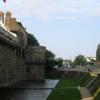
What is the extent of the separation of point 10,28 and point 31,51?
33.5ft

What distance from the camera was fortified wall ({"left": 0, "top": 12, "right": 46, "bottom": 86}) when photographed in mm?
65750

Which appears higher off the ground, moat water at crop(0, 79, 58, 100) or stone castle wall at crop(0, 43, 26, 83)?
stone castle wall at crop(0, 43, 26, 83)

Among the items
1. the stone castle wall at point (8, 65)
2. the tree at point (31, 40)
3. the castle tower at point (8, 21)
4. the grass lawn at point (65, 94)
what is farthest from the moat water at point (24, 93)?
the tree at point (31, 40)

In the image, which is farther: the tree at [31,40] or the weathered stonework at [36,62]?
the tree at [31,40]

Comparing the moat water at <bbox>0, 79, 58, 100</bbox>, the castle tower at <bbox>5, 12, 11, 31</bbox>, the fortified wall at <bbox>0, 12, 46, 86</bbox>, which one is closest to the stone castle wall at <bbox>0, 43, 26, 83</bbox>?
the fortified wall at <bbox>0, 12, 46, 86</bbox>

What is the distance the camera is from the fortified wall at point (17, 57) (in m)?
65.8

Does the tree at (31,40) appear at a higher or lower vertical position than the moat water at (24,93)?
higher

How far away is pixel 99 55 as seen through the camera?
16788 cm

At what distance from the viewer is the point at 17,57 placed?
8100 centimetres

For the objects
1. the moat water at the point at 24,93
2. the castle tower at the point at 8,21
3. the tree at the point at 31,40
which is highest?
the castle tower at the point at 8,21

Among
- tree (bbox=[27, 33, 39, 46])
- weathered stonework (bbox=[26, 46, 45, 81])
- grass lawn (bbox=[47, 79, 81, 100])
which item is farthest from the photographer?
tree (bbox=[27, 33, 39, 46])

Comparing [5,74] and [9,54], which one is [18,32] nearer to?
[9,54]

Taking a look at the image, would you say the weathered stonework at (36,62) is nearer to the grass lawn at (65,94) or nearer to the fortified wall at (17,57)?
the fortified wall at (17,57)

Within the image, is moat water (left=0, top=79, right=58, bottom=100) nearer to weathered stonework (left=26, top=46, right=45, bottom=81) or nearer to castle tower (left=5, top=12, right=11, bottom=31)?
castle tower (left=5, top=12, right=11, bottom=31)
